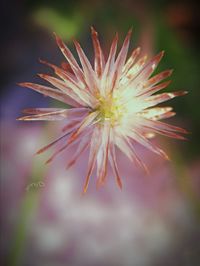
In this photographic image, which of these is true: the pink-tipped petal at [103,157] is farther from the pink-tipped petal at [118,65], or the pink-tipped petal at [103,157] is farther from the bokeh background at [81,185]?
the bokeh background at [81,185]

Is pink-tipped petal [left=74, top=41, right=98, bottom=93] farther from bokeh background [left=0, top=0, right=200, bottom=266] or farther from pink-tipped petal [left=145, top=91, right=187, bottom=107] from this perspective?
bokeh background [left=0, top=0, right=200, bottom=266]

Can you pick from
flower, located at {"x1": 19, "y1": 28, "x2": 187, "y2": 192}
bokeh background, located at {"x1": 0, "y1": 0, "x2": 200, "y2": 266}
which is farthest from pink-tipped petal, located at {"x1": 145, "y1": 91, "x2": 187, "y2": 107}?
bokeh background, located at {"x1": 0, "y1": 0, "x2": 200, "y2": 266}

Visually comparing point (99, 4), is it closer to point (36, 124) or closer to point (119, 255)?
point (36, 124)

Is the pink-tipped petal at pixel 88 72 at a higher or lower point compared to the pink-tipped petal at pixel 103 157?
higher

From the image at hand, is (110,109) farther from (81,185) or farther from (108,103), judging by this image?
(81,185)

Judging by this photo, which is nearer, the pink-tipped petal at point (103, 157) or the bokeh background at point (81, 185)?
the pink-tipped petal at point (103, 157)

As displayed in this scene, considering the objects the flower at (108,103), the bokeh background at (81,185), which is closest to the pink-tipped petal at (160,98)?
the flower at (108,103)

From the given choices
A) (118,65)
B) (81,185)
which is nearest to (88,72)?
(118,65)
